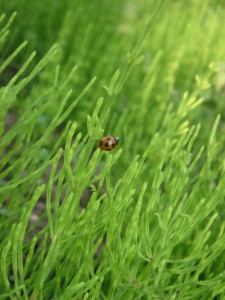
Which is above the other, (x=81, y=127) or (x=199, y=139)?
(x=81, y=127)

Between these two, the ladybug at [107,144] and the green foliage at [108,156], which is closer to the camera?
the green foliage at [108,156]

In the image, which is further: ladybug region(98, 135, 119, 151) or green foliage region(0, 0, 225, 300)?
ladybug region(98, 135, 119, 151)

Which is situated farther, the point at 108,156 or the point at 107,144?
the point at 107,144

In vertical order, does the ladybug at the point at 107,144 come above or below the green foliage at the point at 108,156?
above

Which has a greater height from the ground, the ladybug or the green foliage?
the ladybug

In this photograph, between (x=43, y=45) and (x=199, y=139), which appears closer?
(x=199, y=139)

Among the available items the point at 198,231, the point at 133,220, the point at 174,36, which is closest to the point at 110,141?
the point at 133,220

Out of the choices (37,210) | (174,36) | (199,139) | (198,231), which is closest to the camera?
(198,231)

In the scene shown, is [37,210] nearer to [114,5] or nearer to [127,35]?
[127,35]
